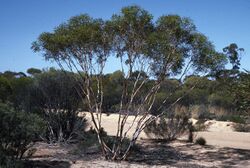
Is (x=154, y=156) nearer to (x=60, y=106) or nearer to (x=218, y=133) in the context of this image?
(x=60, y=106)

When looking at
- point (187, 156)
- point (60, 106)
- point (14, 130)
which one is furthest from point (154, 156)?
point (14, 130)

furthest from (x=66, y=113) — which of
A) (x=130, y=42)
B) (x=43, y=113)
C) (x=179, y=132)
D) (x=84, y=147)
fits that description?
(x=130, y=42)

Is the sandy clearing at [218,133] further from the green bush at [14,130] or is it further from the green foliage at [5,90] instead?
the green bush at [14,130]

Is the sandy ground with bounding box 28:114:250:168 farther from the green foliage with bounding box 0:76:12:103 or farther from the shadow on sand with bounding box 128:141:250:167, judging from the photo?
the green foliage with bounding box 0:76:12:103

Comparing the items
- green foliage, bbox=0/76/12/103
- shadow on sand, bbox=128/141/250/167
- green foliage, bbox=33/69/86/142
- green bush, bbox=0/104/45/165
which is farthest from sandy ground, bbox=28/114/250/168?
green foliage, bbox=0/76/12/103

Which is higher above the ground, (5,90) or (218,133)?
(5,90)

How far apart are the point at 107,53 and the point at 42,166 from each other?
15.2ft

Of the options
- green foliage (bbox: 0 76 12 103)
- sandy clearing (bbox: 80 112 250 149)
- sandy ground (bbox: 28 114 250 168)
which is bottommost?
sandy ground (bbox: 28 114 250 168)

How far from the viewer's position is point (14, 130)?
29.7 ft

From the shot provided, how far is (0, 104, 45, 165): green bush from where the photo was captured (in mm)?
8969

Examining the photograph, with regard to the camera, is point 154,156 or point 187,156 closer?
point 154,156

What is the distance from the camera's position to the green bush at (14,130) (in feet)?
29.4

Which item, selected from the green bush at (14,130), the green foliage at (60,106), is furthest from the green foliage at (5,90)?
the green bush at (14,130)

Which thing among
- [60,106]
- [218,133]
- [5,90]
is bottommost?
[218,133]
